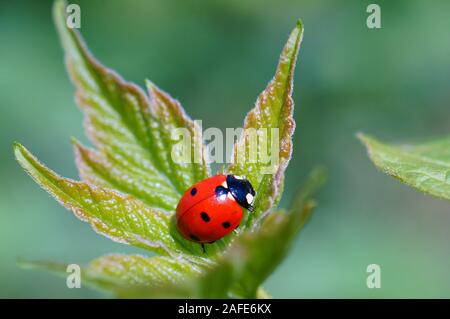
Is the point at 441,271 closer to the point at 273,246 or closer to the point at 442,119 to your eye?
the point at 442,119

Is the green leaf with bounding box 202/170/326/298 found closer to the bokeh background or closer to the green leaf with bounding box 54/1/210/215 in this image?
the green leaf with bounding box 54/1/210/215

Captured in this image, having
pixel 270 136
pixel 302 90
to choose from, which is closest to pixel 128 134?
pixel 270 136

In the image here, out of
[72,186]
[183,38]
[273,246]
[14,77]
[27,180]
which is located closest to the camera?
[273,246]

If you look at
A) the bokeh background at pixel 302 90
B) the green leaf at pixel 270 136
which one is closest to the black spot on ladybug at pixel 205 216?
the green leaf at pixel 270 136

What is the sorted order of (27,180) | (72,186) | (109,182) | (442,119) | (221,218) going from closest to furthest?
(72,186), (109,182), (221,218), (27,180), (442,119)

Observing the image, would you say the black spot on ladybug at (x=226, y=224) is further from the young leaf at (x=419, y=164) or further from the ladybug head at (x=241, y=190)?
the young leaf at (x=419, y=164)

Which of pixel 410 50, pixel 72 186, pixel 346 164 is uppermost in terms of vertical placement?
pixel 410 50
